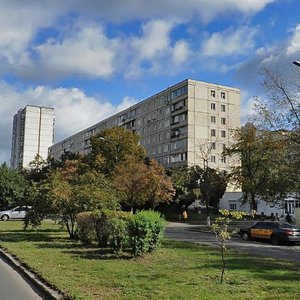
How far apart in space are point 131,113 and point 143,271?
10448 cm

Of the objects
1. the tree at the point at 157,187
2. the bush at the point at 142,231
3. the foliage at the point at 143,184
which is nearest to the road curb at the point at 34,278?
the bush at the point at 142,231

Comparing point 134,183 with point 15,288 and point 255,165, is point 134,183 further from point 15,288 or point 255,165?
point 15,288

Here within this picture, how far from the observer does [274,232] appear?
28.0 metres

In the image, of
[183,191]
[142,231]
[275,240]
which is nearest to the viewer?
[142,231]

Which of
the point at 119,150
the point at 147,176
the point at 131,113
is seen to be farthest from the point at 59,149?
the point at 147,176

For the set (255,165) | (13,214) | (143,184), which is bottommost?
(13,214)

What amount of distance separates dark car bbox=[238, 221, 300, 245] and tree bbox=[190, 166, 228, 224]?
80.4 ft

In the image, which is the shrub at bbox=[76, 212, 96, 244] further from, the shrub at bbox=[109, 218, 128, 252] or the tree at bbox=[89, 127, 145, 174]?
the tree at bbox=[89, 127, 145, 174]

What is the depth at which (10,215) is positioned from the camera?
50438mm

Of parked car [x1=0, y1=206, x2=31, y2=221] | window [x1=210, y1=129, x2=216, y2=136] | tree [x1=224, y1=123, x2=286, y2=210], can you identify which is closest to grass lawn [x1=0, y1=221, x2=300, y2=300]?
tree [x1=224, y1=123, x2=286, y2=210]

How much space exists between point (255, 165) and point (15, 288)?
38.3 m

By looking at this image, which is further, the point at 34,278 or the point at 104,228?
the point at 104,228

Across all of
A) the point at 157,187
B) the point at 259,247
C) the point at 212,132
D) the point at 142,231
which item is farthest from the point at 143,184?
the point at 142,231

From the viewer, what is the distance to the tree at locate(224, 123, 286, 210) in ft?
139
